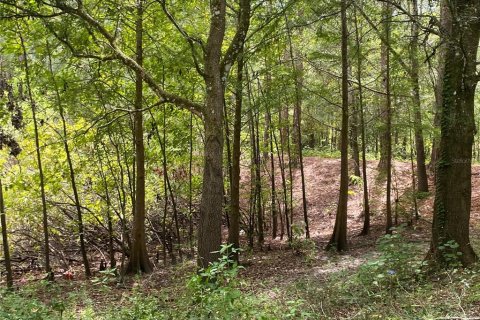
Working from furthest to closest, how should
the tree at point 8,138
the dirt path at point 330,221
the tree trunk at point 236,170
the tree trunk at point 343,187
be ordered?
the tree trunk at point 343,187 → the tree trunk at point 236,170 → the dirt path at point 330,221 → the tree at point 8,138

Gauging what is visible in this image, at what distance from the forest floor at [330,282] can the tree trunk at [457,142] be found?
0.42m

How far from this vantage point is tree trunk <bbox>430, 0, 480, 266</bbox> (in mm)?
5549

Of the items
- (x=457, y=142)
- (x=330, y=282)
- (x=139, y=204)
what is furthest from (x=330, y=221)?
(x=457, y=142)

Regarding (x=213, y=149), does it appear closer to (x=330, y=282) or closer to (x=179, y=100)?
(x=179, y=100)

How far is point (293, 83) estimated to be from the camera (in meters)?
10.3

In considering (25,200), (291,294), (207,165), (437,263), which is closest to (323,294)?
(291,294)

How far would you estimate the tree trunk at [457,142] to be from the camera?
5549mm

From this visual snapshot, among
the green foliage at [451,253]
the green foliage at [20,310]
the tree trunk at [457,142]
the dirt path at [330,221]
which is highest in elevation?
the tree trunk at [457,142]

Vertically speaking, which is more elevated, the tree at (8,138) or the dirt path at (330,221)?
the tree at (8,138)

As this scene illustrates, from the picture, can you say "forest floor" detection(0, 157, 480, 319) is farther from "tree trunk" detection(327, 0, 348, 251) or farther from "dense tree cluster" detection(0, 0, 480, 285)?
"dense tree cluster" detection(0, 0, 480, 285)

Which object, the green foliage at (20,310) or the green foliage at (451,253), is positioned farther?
the green foliage at (451,253)

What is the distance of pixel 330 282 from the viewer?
6.32 m

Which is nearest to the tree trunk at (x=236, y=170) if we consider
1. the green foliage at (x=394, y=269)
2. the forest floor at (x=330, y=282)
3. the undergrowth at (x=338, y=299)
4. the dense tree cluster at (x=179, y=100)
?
the dense tree cluster at (x=179, y=100)

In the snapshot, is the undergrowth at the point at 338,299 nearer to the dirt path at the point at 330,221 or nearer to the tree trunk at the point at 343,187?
the dirt path at the point at 330,221
